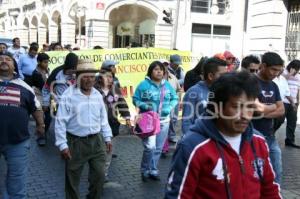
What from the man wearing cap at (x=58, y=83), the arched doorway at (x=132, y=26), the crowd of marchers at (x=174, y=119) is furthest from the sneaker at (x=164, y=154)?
the arched doorway at (x=132, y=26)

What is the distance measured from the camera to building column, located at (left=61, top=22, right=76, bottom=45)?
3453 centimetres

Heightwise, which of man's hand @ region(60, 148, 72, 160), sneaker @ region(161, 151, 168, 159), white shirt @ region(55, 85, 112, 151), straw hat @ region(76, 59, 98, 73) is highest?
straw hat @ region(76, 59, 98, 73)

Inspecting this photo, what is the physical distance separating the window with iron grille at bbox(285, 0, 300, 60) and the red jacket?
11636mm

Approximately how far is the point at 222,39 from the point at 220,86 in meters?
31.8

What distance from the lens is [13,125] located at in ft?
14.6

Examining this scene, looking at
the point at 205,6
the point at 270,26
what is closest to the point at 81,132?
the point at 270,26

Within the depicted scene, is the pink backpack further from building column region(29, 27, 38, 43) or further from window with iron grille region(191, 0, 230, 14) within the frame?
building column region(29, 27, 38, 43)

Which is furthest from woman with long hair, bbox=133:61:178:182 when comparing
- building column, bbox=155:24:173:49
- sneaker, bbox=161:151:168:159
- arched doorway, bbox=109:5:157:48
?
arched doorway, bbox=109:5:157:48

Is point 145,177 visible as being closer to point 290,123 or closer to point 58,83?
point 58,83

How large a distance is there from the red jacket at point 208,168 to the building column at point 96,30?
27.9m

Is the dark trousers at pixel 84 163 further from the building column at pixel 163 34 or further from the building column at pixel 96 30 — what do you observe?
the building column at pixel 163 34

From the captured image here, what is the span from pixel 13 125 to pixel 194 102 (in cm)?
181

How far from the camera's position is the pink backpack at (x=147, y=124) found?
618 centimetres

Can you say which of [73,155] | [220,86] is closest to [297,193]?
[73,155]
